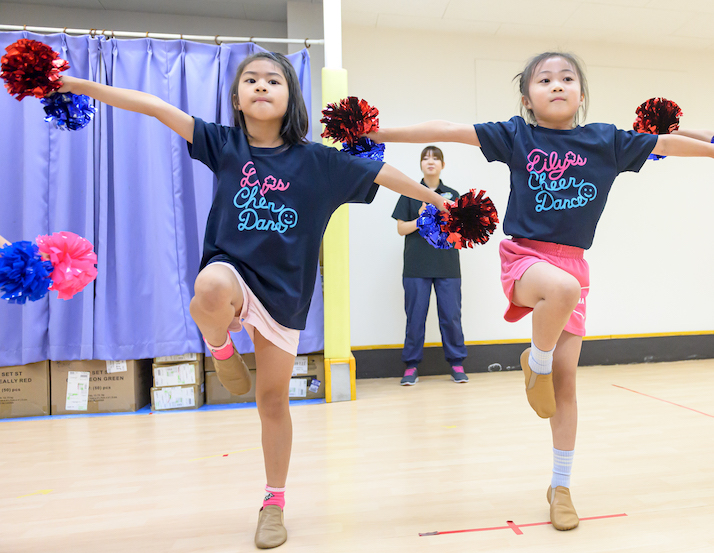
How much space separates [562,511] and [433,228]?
0.95 m

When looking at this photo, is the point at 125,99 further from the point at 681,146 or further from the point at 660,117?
the point at 660,117

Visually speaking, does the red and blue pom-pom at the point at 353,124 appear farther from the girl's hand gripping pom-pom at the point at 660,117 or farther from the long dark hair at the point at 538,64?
the girl's hand gripping pom-pom at the point at 660,117

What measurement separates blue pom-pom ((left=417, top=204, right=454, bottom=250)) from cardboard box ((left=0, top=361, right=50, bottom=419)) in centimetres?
261

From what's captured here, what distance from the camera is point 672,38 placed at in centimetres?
427

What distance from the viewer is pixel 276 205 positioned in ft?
4.67

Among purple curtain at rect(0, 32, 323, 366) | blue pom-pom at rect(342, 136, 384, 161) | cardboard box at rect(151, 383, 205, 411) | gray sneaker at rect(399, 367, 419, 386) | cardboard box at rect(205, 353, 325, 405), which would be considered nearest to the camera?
blue pom-pom at rect(342, 136, 384, 161)

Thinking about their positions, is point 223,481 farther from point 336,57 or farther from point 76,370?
point 336,57

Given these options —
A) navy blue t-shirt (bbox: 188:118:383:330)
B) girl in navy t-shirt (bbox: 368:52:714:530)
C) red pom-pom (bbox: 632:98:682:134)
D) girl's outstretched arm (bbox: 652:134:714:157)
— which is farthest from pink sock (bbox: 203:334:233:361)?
red pom-pom (bbox: 632:98:682:134)

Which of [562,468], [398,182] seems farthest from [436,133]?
[562,468]

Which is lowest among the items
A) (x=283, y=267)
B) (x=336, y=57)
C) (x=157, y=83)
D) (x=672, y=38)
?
(x=283, y=267)

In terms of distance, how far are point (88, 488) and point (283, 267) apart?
1256 mm

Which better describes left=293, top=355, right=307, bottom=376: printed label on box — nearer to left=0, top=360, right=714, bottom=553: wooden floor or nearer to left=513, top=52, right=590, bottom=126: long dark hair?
left=0, top=360, right=714, bottom=553: wooden floor

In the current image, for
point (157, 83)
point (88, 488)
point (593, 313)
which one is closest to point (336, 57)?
point (157, 83)

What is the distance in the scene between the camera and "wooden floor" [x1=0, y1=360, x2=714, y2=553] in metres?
1.42
